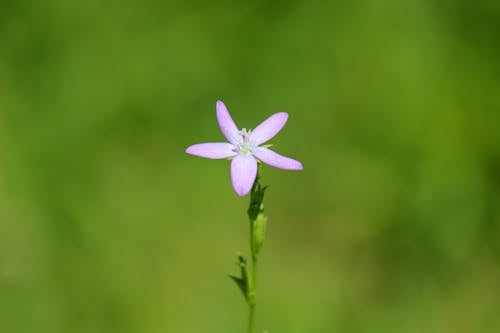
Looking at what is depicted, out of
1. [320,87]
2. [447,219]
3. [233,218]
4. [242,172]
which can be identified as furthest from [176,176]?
[242,172]

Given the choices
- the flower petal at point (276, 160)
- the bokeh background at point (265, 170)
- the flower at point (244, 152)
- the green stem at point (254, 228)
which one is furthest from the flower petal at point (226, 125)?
the bokeh background at point (265, 170)

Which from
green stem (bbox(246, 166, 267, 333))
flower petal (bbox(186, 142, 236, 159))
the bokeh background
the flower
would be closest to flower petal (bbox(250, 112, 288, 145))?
the flower

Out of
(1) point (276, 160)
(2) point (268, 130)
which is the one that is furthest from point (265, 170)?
(1) point (276, 160)

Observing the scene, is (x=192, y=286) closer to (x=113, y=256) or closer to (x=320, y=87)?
(x=113, y=256)

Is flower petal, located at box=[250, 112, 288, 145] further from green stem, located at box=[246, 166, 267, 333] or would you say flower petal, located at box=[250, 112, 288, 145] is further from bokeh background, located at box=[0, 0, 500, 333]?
bokeh background, located at box=[0, 0, 500, 333]

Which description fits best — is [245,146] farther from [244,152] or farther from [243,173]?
[243,173]
